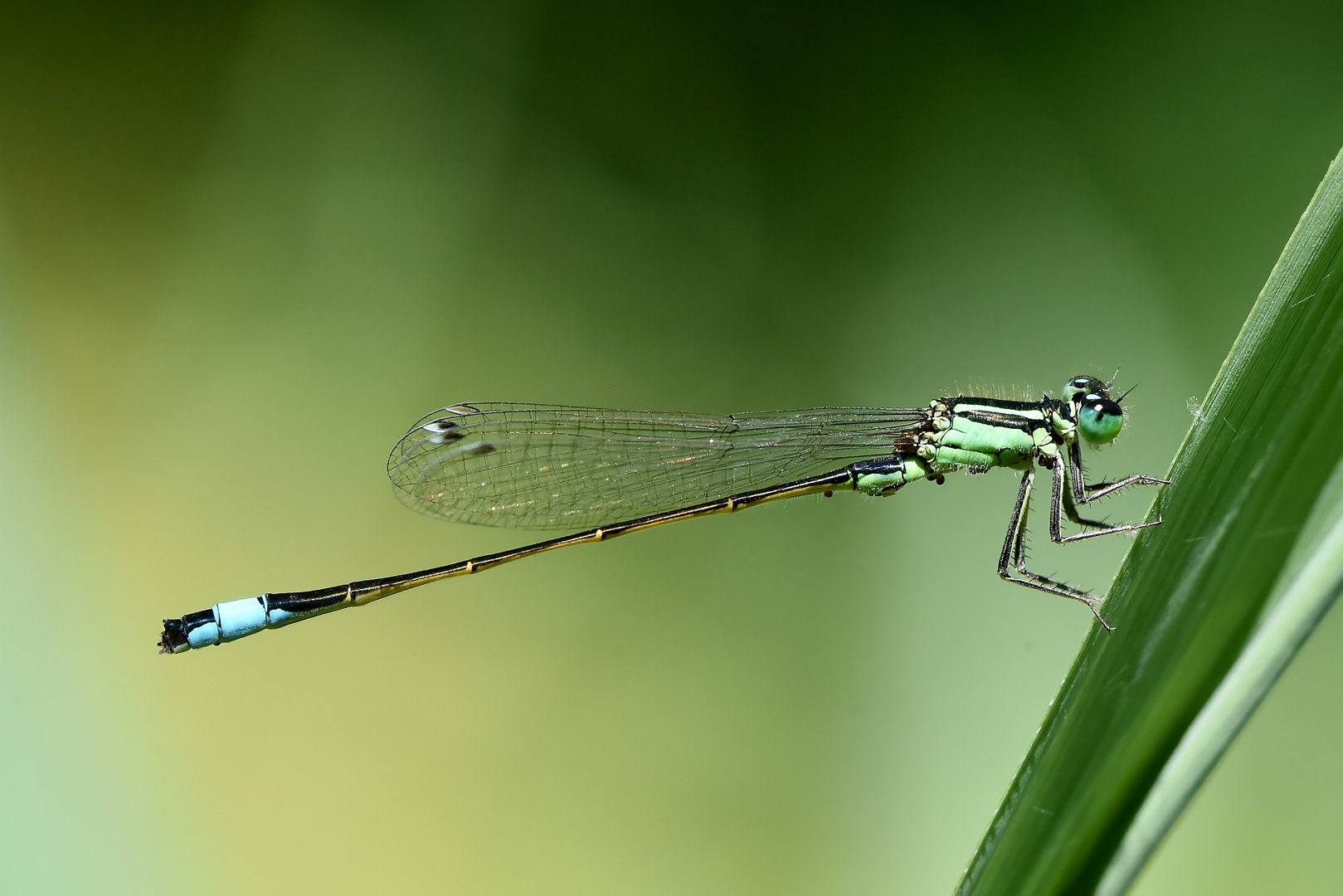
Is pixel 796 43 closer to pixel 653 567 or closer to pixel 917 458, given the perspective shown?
pixel 917 458

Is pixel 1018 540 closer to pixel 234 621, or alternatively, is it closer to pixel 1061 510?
pixel 1061 510

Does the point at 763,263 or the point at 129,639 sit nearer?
the point at 129,639

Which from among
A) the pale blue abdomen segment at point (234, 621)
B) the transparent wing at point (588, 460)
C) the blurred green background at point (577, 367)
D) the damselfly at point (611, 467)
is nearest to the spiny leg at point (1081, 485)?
the damselfly at point (611, 467)

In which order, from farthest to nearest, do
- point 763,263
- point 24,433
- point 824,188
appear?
point 763,263 < point 824,188 < point 24,433

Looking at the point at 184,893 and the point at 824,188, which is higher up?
the point at 824,188

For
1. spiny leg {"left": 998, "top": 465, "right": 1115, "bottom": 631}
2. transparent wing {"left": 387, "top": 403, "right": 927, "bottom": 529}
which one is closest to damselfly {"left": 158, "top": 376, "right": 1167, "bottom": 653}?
transparent wing {"left": 387, "top": 403, "right": 927, "bottom": 529}

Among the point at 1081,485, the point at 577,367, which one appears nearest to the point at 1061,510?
the point at 1081,485

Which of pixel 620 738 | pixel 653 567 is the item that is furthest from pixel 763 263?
pixel 620 738
